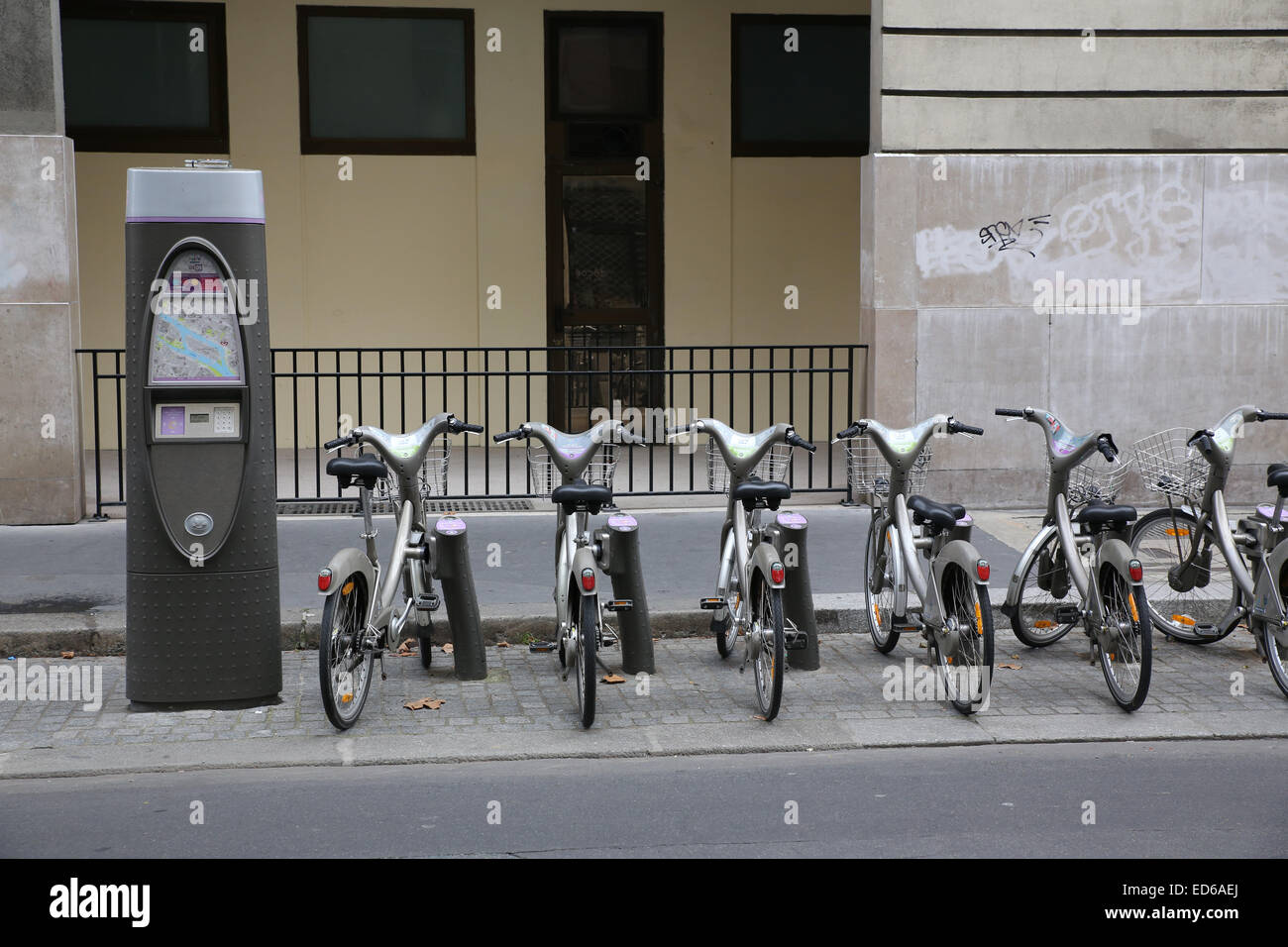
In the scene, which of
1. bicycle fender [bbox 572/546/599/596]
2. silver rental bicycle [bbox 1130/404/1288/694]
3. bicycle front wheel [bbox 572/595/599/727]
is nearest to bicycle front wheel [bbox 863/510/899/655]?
silver rental bicycle [bbox 1130/404/1288/694]

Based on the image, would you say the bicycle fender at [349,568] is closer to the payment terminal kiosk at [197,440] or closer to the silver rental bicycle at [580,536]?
the payment terminal kiosk at [197,440]

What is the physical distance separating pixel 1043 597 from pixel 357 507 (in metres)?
5.40

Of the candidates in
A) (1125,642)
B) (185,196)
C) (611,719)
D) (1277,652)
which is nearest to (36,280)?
(185,196)

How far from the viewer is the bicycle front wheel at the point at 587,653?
6.27 metres

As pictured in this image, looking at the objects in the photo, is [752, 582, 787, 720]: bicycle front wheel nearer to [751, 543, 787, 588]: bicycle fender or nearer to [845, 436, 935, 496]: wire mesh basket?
[751, 543, 787, 588]: bicycle fender

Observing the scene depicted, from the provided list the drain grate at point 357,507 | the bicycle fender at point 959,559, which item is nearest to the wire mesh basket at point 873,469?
the bicycle fender at point 959,559

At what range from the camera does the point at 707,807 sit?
5.46 m

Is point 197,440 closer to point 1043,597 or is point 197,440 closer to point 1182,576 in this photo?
point 1043,597

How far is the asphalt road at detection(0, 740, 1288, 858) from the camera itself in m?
5.01

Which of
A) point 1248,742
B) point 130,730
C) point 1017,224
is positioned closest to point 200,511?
point 130,730

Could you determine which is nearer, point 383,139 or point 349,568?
point 349,568

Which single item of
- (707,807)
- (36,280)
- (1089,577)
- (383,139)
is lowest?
(707,807)

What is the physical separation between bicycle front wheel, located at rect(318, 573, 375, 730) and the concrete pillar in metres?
4.97
